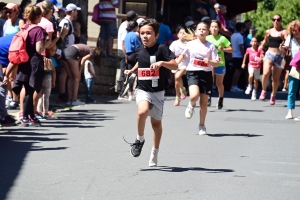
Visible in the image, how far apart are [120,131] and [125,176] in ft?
14.6

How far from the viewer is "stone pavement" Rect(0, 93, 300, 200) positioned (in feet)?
26.6

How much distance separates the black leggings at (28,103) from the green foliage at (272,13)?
2424 cm

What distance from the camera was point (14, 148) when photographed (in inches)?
426

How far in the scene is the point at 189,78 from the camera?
13.7m

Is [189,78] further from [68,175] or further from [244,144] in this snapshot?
[68,175]

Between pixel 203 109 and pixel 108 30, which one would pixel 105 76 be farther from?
pixel 203 109

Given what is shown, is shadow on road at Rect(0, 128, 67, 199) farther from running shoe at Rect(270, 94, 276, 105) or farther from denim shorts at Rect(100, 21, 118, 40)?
denim shorts at Rect(100, 21, 118, 40)

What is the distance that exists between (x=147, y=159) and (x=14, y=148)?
1.73 m

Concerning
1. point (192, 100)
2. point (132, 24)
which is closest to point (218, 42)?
point (132, 24)

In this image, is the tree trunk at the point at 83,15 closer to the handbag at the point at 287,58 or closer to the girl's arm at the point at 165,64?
the handbag at the point at 287,58

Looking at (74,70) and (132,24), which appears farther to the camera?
(132,24)

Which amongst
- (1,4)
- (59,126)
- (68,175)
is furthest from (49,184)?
(1,4)

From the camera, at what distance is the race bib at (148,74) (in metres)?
9.63

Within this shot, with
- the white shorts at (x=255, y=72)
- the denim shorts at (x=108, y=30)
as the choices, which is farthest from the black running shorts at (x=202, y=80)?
the white shorts at (x=255, y=72)
